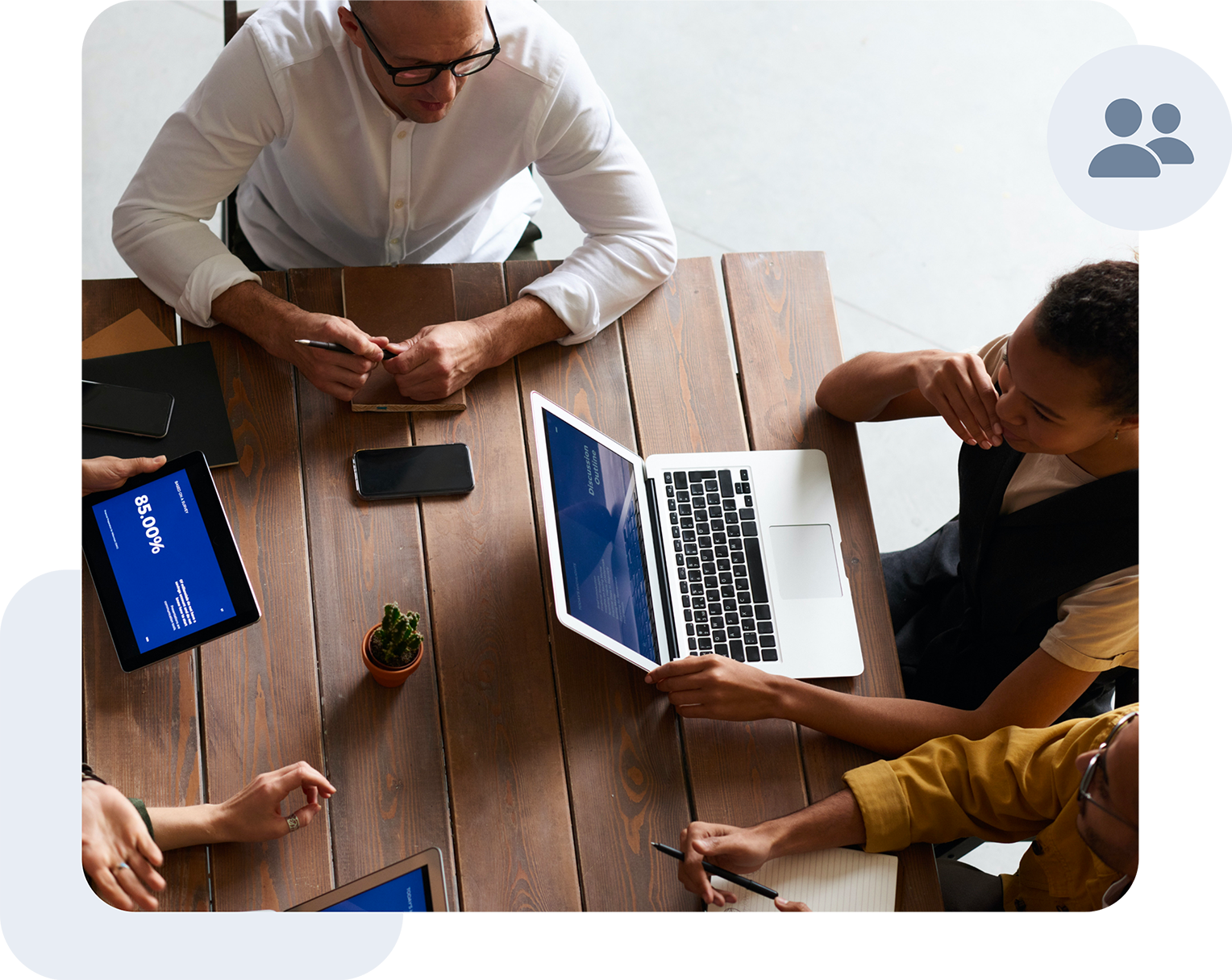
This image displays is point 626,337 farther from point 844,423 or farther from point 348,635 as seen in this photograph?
point 348,635

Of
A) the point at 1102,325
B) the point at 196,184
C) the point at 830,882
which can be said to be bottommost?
the point at 830,882

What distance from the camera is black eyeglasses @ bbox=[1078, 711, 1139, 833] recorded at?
1001mm

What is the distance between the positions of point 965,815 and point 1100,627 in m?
0.29

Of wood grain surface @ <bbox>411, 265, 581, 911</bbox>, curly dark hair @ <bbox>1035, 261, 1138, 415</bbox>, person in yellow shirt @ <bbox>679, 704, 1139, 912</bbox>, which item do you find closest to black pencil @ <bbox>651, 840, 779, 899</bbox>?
person in yellow shirt @ <bbox>679, 704, 1139, 912</bbox>

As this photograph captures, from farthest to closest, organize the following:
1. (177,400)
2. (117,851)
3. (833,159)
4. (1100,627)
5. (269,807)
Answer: (833,159), (177,400), (1100,627), (269,807), (117,851)

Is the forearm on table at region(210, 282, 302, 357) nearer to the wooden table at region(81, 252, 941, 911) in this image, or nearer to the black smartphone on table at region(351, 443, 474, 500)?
the wooden table at region(81, 252, 941, 911)

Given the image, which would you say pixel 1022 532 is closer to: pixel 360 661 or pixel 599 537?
pixel 599 537

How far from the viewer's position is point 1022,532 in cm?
137

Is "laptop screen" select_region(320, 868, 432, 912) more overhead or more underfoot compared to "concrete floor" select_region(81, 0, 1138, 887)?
more underfoot

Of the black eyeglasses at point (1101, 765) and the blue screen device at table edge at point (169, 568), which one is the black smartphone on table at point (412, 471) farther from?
the black eyeglasses at point (1101, 765)

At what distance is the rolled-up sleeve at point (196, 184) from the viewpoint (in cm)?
133

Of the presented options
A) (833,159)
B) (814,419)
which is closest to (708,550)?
(814,419)

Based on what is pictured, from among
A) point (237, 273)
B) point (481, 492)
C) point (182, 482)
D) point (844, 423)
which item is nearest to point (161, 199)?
point (237, 273)

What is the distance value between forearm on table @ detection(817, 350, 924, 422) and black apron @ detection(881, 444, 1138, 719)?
15 cm
